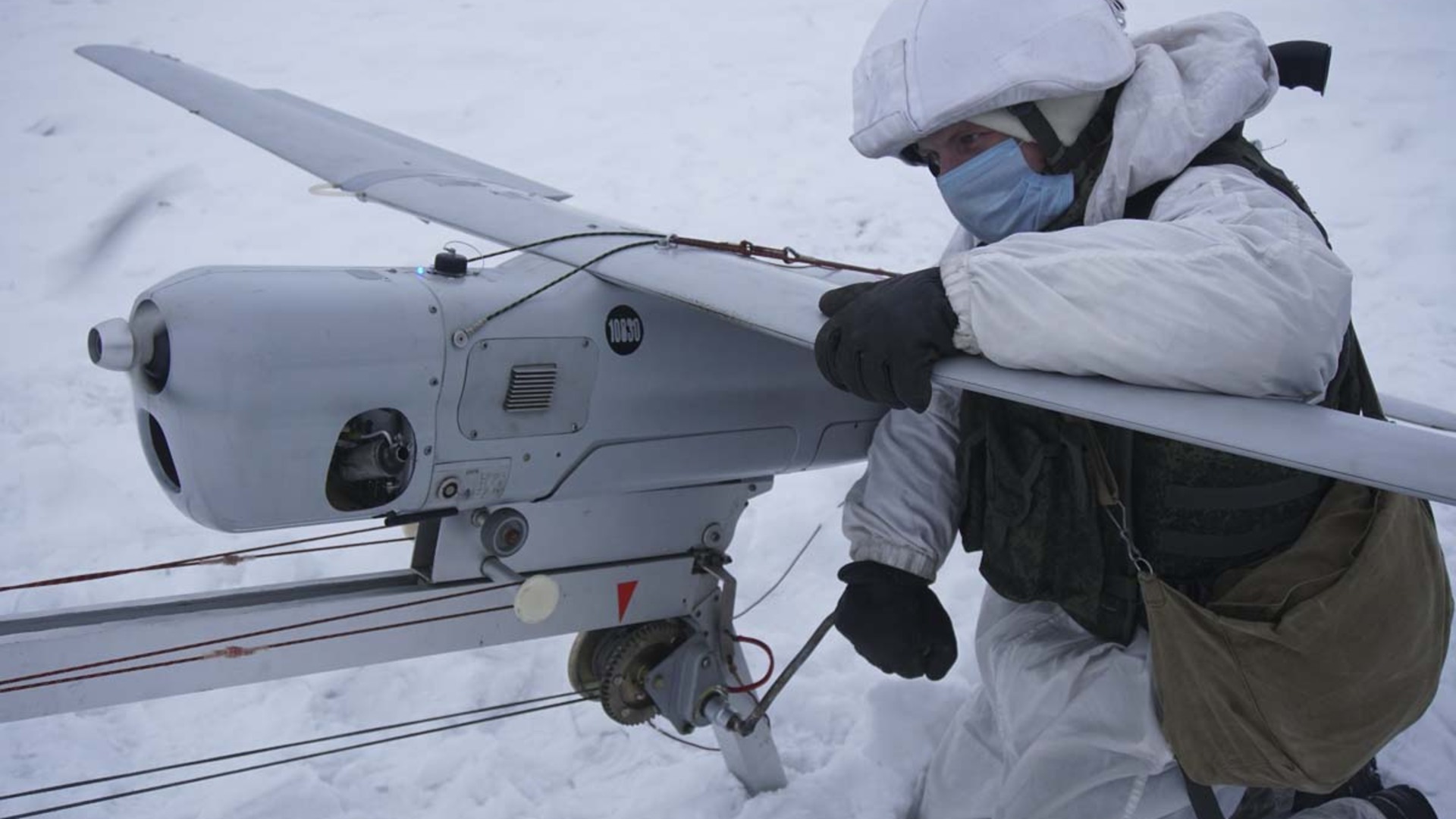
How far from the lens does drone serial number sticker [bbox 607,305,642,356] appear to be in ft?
7.77

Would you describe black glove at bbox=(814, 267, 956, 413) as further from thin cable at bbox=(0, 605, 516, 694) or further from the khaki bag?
thin cable at bbox=(0, 605, 516, 694)

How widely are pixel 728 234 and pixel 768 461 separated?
3.67 meters

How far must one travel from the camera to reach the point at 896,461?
2561mm

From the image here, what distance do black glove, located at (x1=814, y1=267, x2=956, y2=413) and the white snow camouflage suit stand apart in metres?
0.03

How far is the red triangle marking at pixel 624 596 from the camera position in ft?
8.97

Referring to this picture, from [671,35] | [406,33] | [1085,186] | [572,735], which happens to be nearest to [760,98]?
[671,35]

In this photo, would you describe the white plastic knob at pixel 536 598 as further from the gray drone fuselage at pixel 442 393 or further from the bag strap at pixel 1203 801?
the bag strap at pixel 1203 801

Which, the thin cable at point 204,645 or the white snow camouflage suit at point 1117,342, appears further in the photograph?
the thin cable at point 204,645

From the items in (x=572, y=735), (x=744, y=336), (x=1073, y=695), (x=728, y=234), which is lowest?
(x=572, y=735)

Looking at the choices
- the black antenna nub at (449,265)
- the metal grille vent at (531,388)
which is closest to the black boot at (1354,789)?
the metal grille vent at (531,388)

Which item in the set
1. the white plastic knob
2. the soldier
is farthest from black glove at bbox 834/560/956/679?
the white plastic knob

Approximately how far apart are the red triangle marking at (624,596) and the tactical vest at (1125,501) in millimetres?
808

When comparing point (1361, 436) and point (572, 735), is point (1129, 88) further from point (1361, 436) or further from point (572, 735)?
point (572, 735)

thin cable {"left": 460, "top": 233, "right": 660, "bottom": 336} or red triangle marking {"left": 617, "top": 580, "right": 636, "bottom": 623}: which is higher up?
thin cable {"left": 460, "top": 233, "right": 660, "bottom": 336}
